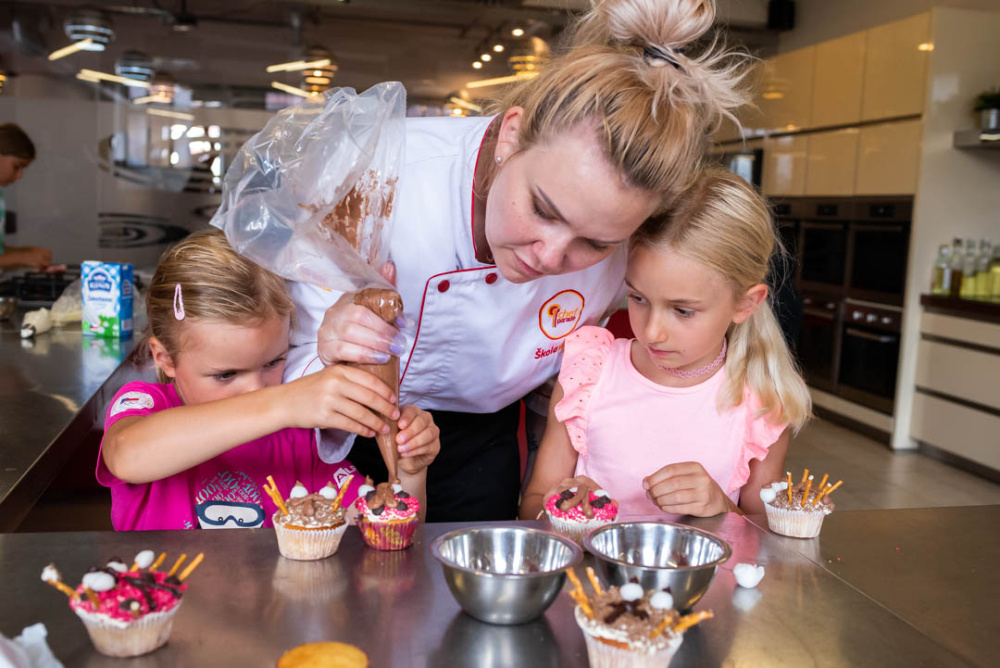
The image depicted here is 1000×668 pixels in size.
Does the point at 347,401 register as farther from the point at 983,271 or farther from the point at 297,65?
the point at 297,65

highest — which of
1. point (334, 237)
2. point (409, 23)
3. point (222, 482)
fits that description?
point (409, 23)

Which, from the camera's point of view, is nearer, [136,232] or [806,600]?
[806,600]

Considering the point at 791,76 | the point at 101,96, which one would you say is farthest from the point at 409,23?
the point at 791,76

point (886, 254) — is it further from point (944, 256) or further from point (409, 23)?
point (409, 23)

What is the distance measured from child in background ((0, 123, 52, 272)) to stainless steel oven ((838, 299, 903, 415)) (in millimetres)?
4350

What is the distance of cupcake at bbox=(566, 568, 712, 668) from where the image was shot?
750mm

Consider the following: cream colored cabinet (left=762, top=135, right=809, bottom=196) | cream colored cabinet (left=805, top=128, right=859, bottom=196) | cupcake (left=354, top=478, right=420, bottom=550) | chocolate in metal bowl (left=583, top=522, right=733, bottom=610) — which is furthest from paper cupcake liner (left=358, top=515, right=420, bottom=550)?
cream colored cabinet (left=762, top=135, right=809, bottom=196)

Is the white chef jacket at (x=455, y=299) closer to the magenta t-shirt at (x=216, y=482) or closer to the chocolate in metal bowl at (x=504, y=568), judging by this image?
the magenta t-shirt at (x=216, y=482)

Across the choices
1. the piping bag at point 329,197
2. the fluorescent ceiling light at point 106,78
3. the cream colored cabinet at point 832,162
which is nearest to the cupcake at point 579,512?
the piping bag at point 329,197

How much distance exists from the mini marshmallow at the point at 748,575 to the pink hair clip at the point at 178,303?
3.02 ft

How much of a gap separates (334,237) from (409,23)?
512cm

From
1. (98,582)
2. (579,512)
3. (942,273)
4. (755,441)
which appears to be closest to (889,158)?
(942,273)

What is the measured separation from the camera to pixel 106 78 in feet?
18.4

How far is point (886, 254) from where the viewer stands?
191 inches
